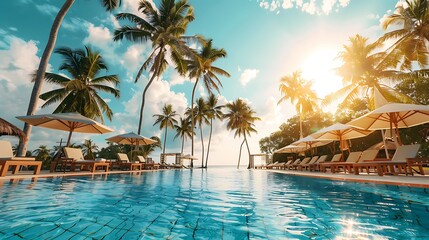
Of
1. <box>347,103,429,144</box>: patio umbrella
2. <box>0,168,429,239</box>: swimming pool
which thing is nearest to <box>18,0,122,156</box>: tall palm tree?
<box>0,168,429,239</box>: swimming pool

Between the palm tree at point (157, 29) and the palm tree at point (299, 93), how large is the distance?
584 inches

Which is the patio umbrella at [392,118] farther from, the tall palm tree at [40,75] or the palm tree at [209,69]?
the palm tree at [209,69]

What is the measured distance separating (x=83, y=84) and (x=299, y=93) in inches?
927

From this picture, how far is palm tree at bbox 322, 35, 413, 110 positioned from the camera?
56.1ft

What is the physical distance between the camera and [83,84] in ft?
53.0

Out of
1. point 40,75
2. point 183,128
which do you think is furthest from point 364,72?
point 183,128

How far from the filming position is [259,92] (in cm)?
1944

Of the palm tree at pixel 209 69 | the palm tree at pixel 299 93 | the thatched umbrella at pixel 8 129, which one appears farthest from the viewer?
the palm tree at pixel 299 93

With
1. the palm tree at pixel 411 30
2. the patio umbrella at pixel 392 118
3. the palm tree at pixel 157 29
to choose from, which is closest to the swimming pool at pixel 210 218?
the patio umbrella at pixel 392 118

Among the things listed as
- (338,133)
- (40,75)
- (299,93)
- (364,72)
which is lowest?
(338,133)

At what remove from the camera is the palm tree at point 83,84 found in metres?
16.4

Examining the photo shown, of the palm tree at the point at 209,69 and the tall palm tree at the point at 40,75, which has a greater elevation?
the palm tree at the point at 209,69

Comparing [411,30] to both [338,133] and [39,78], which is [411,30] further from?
[39,78]

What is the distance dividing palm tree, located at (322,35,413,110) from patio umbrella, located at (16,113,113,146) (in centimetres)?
1970
